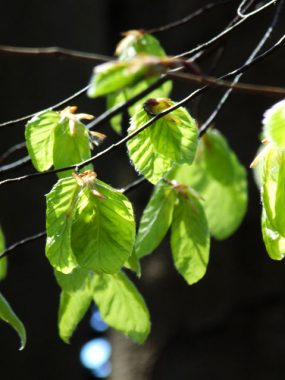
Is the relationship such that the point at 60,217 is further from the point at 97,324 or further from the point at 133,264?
the point at 97,324

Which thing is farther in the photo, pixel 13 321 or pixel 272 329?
pixel 272 329

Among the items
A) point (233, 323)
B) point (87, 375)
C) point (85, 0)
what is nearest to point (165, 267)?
point (233, 323)

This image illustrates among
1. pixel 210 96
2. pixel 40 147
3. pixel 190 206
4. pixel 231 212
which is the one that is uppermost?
pixel 40 147

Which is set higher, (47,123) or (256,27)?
(47,123)

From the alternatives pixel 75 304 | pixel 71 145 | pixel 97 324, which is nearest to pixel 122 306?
pixel 75 304

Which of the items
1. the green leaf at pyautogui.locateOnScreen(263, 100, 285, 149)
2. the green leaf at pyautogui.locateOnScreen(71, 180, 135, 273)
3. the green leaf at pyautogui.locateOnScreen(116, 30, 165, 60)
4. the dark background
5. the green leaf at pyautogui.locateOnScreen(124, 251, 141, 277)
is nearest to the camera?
the green leaf at pyautogui.locateOnScreen(263, 100, 285, 149)

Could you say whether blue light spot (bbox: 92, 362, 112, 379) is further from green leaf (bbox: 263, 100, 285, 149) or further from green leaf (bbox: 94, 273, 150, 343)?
green leaf (bbox: 263, 100, 285, 149)

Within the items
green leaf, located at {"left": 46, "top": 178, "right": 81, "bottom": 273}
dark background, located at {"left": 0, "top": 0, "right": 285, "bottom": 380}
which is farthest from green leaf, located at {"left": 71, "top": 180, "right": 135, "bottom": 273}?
dark background, located at {"left": 0, "top": 0, "right": 285, "bottom": 380}

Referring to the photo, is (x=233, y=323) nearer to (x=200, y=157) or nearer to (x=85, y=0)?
(x=85, y=0)
